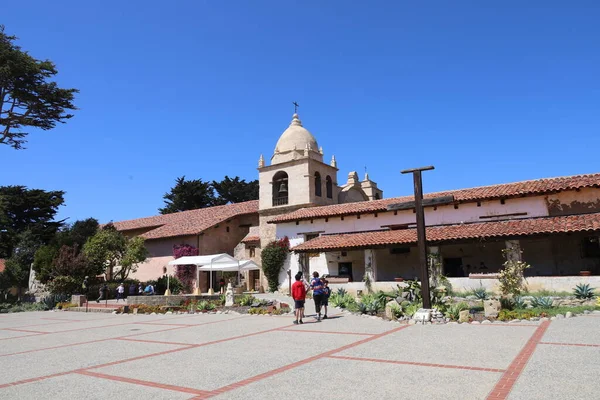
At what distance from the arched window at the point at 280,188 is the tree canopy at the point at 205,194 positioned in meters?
24.8

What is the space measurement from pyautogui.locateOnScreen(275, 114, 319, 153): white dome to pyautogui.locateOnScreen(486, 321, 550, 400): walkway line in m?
27.2

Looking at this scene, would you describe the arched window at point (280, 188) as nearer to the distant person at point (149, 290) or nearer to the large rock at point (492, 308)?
the distant person at point (149, 290)

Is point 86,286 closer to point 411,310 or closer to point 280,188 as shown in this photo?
point 280,188

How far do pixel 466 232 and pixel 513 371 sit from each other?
1651cm

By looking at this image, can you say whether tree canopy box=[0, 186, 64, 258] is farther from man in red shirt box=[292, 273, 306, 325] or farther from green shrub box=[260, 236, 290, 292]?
man in red shirt box=[292, 273, 306, 325]

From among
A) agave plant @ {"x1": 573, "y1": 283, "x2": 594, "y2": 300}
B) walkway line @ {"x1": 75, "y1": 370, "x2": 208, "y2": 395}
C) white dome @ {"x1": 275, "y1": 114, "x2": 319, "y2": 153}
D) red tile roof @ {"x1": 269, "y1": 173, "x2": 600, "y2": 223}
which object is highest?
white dome @ {"x1": 275, "y1": 114, "x2": 319, "y2": 153}

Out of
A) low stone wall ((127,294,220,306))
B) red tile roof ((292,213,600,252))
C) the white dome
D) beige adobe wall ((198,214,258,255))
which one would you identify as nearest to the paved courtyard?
red tile roof ((292,213,600,252))

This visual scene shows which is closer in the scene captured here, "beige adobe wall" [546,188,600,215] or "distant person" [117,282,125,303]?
"beige adobe wall" [546,188,600,215]

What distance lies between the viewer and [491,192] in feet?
79.3

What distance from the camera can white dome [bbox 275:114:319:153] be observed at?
35.1m

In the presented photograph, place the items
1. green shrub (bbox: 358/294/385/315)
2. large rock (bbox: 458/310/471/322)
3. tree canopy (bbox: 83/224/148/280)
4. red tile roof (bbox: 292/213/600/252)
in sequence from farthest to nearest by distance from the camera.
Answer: tree canopy (bbox: 83/224/148/280)
red tile roof (bbox: 292/213/600/252)
green shrub (bbox: 358/294/385/315)
large rock (bbox: 458/310/471/322)

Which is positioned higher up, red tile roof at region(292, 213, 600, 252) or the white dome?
A: the white dome

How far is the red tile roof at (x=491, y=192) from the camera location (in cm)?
2184

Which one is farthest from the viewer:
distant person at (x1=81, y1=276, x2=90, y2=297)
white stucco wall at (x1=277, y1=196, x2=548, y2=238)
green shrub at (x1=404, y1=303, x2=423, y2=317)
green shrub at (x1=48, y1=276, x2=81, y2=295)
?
distant person at (x1=81, y1=276, x2=90, y2=297)
